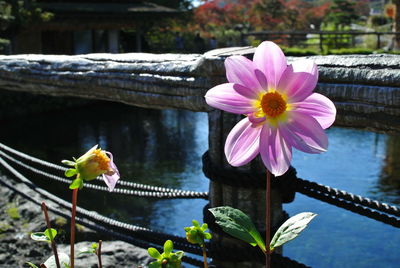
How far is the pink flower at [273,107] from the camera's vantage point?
0.56 m

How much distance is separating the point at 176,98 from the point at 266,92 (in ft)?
2.84

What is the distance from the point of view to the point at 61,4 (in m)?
14.8

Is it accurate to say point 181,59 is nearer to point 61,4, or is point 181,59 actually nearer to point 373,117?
point 373,117

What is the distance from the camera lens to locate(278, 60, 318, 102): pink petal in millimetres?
567

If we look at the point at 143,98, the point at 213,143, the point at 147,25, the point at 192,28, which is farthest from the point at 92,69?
the point at 192,28

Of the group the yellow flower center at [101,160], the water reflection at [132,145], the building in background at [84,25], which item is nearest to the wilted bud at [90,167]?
the yellow flower center at [101,160]

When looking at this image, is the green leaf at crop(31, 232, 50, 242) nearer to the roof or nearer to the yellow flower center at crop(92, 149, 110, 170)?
the yellow flower center at crop(92, 149, 110, 170)

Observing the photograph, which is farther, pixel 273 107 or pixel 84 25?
pixel 84 25

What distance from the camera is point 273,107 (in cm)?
57

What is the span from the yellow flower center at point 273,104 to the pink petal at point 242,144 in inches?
0.8

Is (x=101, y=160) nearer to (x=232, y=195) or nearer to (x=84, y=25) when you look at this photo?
(x=232, y=195)

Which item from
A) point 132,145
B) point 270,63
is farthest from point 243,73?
point 132,145

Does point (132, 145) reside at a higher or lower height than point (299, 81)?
lower

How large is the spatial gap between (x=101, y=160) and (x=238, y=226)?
16cm
